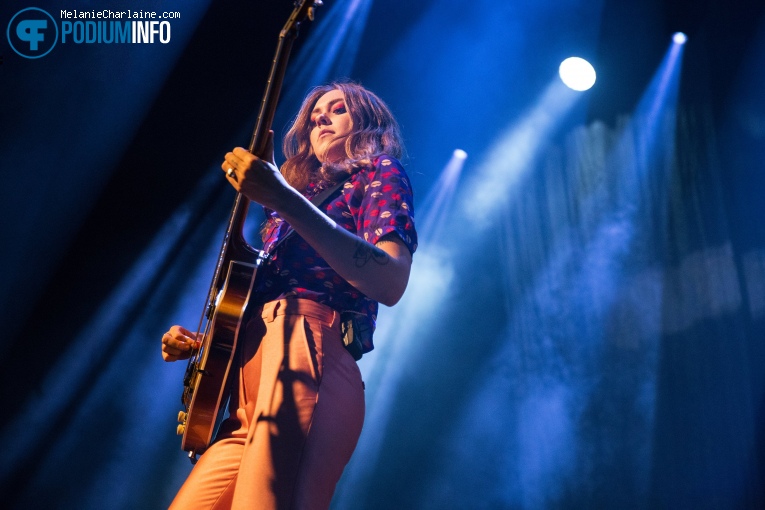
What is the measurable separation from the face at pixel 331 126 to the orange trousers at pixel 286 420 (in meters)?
0.70

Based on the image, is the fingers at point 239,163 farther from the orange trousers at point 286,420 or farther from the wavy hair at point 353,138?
the wavy hair at point 353,138

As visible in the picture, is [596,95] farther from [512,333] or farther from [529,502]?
[529,502]

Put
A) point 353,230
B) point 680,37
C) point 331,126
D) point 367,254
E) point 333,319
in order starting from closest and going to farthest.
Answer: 1. point 367,254
2. point 333,319
3. point 353,230
4. point 331,126
5. point 680,37

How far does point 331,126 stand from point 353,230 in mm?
526

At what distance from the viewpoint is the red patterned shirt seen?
167 cm

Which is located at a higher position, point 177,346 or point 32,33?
point 32,33

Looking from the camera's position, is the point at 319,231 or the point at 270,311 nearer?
the point at 319,231

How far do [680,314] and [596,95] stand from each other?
2.40 metres

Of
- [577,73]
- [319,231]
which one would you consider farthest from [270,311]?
[577,73]

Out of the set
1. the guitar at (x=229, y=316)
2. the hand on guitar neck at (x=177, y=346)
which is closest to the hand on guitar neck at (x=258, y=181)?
the guitar at (x=229, y=316)

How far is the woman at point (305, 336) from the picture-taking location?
139 centimetres

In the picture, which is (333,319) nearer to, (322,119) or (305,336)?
(305,336)

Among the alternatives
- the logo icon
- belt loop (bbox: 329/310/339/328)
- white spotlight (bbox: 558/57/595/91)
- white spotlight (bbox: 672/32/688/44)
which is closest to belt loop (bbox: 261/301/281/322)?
belt loop (bbox: 329/310/339/328)

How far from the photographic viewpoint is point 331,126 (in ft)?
7.22
